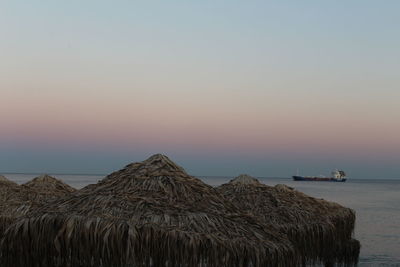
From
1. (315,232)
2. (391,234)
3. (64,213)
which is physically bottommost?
(391,234)

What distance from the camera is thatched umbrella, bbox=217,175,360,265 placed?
40.9 feet

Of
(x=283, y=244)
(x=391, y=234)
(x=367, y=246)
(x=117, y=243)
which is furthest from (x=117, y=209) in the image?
(x=391, y=234)

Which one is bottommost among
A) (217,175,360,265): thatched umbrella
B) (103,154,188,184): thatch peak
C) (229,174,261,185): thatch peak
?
(217,175,360,265): thatched umbrella

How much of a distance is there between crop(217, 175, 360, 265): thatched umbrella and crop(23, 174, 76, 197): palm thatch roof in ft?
13.7

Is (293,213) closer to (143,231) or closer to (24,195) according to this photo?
(24,195)

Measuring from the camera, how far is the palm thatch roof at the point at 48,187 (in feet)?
45.4

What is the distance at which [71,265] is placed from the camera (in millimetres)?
6883

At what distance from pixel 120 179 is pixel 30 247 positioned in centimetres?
147

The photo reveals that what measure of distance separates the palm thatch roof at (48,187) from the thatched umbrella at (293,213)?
4.17 m

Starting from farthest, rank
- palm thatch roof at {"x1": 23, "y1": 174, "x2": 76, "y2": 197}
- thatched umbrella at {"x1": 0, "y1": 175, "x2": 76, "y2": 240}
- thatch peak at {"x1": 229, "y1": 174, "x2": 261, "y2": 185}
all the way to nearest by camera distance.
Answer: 1. palm thatch roof at {"x1": 23, "y1": 174, "x2": 76, "y2": 197}
2. thatch peak at {"x1": 229, "y1": 174, "x2": 261, "y2": 185}
3. thatched umbrella at {"x1": 0, "y1": 175, "x2": 76, "y2": 240}

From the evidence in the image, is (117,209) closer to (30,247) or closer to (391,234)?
(30,247)

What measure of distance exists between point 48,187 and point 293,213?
249 inches

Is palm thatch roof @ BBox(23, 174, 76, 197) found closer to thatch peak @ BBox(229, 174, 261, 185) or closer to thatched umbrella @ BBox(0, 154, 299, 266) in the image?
thatch peak @ BBox(229, 174, 261, 185)

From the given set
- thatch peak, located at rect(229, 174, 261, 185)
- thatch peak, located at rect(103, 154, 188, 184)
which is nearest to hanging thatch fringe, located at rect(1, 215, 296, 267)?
thatch peak, located at rect(103, 154, 188, 184)
